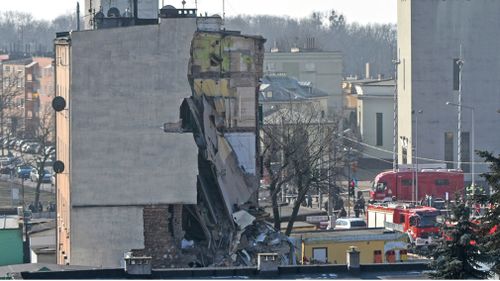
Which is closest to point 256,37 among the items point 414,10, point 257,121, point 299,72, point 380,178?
point 257,121

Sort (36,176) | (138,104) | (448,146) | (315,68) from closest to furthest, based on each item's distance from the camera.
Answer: (138,104) < (448,146) < (36,176) < (315,68)

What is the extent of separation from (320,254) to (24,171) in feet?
142

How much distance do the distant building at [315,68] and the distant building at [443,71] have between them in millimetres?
31001

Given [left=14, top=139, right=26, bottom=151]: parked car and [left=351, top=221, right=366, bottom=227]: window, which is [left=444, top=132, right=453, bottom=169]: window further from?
[left=351, top=221, right=366, bottom=227]: window

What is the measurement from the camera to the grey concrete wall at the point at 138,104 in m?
46.2

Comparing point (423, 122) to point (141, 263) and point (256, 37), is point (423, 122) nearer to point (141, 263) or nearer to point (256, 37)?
point (256, 37)

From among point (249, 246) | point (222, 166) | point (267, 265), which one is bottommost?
point (249, 246)

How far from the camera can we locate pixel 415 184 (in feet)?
245

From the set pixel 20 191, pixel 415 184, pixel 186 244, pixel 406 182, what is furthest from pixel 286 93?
pixel 186 244

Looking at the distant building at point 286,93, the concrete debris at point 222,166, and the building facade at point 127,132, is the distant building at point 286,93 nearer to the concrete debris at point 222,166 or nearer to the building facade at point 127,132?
the concrete debris at point 222,166

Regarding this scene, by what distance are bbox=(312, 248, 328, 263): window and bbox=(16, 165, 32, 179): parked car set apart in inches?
1625

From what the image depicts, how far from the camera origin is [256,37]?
50000 millimetres

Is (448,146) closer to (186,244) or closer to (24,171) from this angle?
(24,171)

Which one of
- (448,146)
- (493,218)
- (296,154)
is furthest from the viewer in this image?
(448,146)
